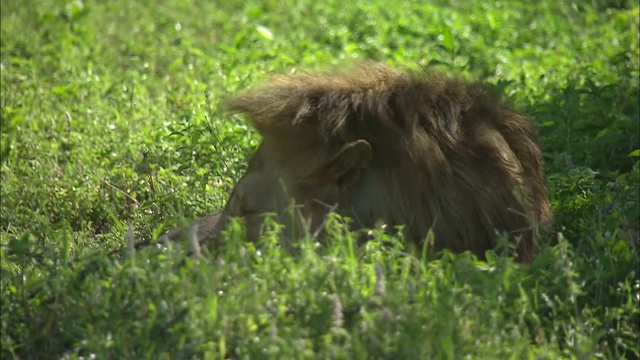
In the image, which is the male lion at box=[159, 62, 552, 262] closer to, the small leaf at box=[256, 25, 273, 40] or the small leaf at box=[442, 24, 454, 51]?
the small leaf at box=[442, 24, 454, 51]

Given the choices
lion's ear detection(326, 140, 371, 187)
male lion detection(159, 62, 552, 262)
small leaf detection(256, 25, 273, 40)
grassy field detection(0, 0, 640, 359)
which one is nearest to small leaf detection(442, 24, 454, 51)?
grassy field detection(0, 0, 640, 359)

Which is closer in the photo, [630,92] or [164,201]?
[164,201]

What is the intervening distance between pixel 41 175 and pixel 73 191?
11.4 inches

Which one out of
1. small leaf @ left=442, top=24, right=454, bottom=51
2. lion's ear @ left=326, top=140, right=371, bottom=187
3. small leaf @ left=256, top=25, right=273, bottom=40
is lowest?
small leaf @ left=256, top=25, right=273, bottom=40

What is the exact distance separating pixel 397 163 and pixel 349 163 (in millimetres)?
157

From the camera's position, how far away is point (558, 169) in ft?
19.3

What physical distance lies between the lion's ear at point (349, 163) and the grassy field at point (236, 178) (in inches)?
14.3

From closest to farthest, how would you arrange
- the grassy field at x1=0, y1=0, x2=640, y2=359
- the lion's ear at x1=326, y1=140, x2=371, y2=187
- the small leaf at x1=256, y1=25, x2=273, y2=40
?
the grassy field at x1=0, y1=0, x2=640, y2=359, the lion's ear at x1=326, y1=140, x2=371, y2=187, the small leaf at x1=256, y1=25, x2=273, y2=40

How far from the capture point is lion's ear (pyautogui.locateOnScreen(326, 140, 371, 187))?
441cm

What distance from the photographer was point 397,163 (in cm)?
446

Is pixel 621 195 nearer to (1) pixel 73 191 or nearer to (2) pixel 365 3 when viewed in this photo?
(1) pixel 73 191

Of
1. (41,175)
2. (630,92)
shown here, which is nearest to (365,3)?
(630,92)

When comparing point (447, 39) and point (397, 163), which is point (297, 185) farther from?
point (447, 39)

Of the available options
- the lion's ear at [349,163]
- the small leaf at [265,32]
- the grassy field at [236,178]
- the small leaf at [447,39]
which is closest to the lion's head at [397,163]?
the lion's ear at [349,163]
